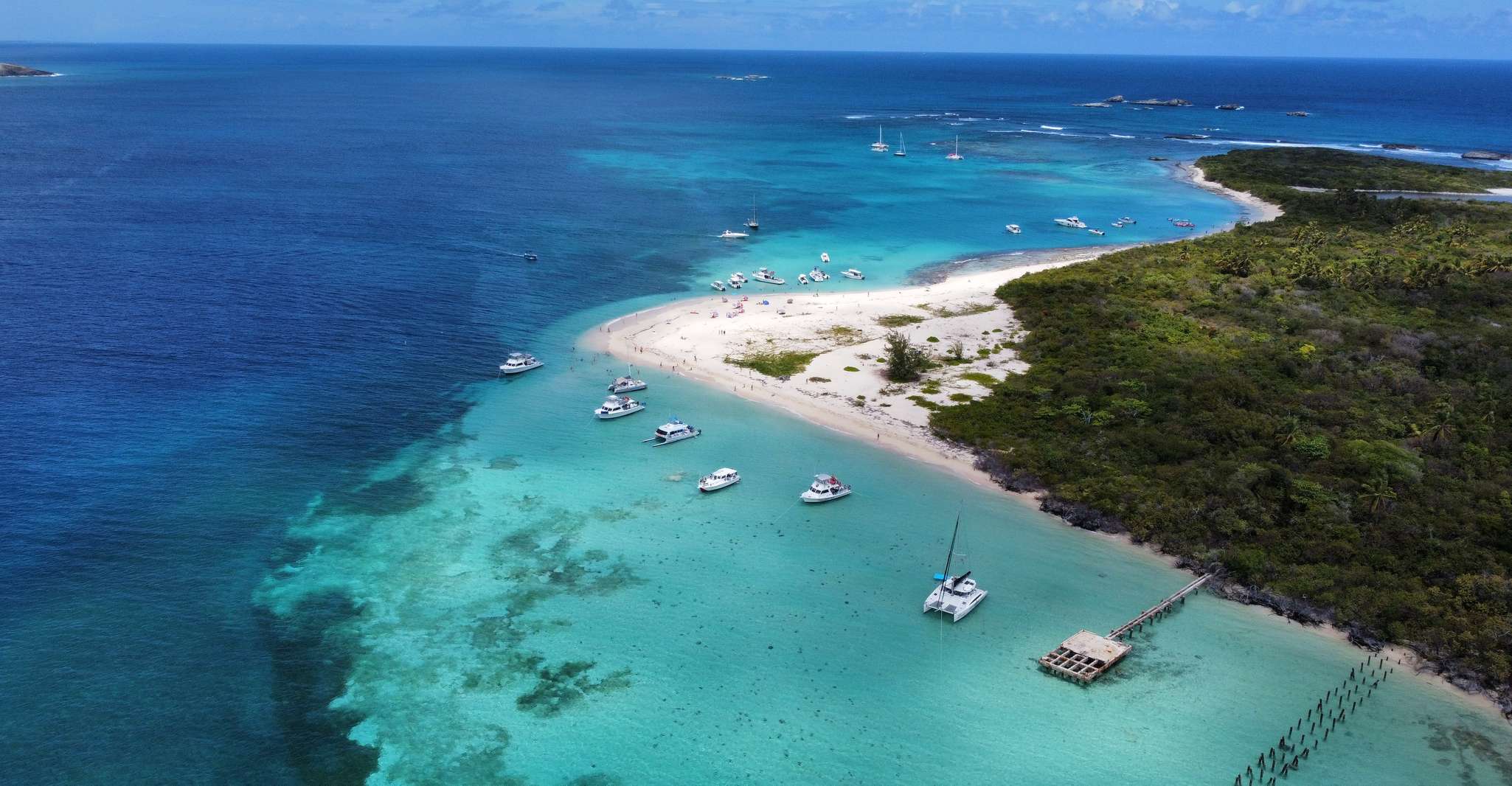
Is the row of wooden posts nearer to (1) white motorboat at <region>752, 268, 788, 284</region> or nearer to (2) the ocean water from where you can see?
(2) the ocean water

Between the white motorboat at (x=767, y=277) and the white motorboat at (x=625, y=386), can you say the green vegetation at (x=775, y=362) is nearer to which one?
the white motorboat at (x=625, y=386)

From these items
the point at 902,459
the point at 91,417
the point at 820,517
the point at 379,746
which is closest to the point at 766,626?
the point at 820,517

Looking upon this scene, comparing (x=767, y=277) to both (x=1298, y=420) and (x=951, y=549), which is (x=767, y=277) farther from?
(x=951, y=549)

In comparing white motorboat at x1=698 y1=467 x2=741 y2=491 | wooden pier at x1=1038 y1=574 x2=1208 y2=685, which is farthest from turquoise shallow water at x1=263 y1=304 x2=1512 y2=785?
white motorboat at x1=698 y1=467 x2=741 y2=491

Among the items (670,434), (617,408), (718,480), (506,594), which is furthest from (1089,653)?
(617,408)

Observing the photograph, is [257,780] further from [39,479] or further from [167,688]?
[39,479]

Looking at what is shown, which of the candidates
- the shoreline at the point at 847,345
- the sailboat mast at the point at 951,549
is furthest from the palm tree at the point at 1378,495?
the sailboat mast at the point at 951,549
